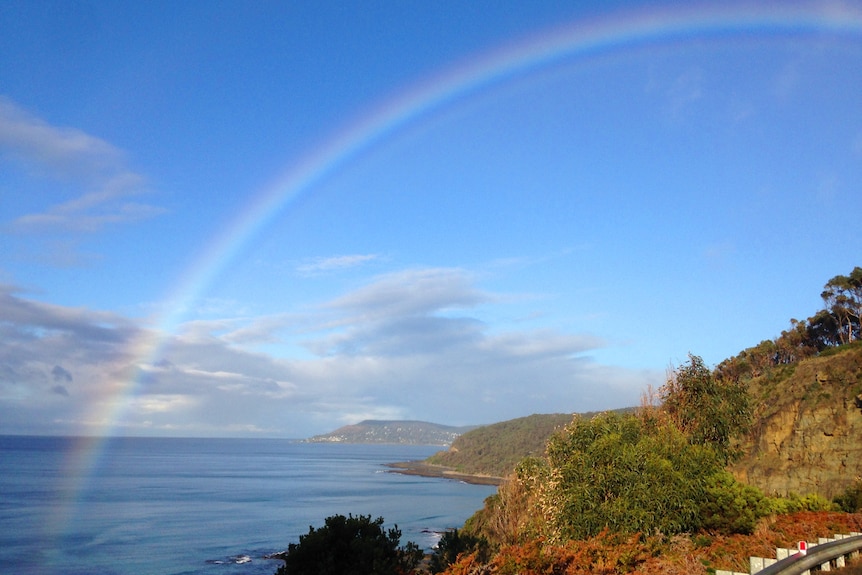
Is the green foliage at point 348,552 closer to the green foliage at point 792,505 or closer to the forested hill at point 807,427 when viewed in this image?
the green foliage at point 792,505

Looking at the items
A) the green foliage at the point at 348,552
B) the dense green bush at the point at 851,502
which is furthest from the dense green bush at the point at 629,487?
the dense green bush at the point at 851,502

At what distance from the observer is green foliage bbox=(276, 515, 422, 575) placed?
14.5 meters

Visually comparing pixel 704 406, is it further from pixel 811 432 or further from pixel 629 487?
→ pixel 811 432

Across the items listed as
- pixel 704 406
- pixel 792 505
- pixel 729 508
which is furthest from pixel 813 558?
pixel 704 406

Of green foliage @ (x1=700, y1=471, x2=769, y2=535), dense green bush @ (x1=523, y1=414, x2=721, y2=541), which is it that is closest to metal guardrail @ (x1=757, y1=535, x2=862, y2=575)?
green foliage @ (x1=700, y1=471, x2=769, y2=535)

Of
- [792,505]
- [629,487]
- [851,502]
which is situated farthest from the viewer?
[851,502]

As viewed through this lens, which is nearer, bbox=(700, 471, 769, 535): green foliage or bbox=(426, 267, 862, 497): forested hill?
bbox=(700, 471, 769, 535): green foliage

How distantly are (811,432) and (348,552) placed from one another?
53.1 m

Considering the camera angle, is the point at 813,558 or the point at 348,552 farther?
the point at 348,552

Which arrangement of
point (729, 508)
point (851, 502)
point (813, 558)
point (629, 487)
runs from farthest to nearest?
point (851, 502), point (629, 487), point (729, 508), point (813, 558)

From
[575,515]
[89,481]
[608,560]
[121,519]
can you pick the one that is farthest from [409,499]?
[608,560]

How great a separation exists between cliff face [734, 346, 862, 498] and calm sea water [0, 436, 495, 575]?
3990cm

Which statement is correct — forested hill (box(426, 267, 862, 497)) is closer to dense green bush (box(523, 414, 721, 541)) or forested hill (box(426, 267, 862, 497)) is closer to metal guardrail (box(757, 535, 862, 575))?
dense green bush (box(523, 414, 721, 541))

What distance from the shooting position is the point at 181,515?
92312 millimetres
